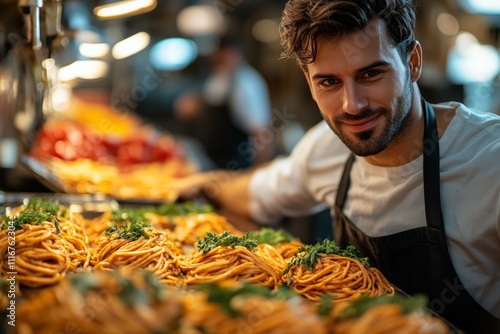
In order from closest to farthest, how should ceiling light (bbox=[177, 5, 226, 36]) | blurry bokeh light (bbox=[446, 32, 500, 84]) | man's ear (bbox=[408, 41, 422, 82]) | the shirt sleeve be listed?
man's ear (bbox=[408, 41, 422, 82]), the shirt sleeve, blurry bokeh light (bbox=[446, 32, 500, 84]), ceiling light (bbox=[177, 5, 226, 36])

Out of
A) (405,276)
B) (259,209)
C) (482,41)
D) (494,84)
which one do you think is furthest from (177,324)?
(482,41)

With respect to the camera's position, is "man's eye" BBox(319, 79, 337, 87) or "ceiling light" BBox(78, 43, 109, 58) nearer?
"man's eye" BBox(319, 79, 337, 87)

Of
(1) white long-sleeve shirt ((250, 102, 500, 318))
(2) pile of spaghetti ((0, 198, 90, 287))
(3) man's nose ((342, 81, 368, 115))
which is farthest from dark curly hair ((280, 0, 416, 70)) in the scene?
(2) pile of spaghetti ((0, 198, 90, 287))

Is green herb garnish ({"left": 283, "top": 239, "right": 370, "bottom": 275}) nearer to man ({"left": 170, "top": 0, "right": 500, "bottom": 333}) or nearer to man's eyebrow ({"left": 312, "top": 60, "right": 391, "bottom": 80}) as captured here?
man ({"left": 170, "top": 0, "right": 500, "bottom": 333})

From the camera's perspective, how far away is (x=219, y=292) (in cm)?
154

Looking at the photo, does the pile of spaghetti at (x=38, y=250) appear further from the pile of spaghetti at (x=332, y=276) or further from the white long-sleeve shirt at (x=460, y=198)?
the white long-sleeve shirt at (x=460, y=198)

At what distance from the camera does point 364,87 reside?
96.2 inches

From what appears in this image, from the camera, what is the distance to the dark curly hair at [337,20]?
2.39 meters

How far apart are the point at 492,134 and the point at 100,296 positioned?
1.97m

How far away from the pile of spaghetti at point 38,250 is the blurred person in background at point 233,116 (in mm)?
5574

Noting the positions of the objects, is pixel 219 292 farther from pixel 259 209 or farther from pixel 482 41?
pixel 482 41

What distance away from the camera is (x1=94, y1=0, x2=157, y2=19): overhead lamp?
3500 millimetres

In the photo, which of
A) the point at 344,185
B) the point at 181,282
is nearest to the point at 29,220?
the point at 181,282

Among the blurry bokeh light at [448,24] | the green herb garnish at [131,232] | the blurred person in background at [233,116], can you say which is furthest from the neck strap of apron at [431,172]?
the blurry bokeh light at [448,24]
